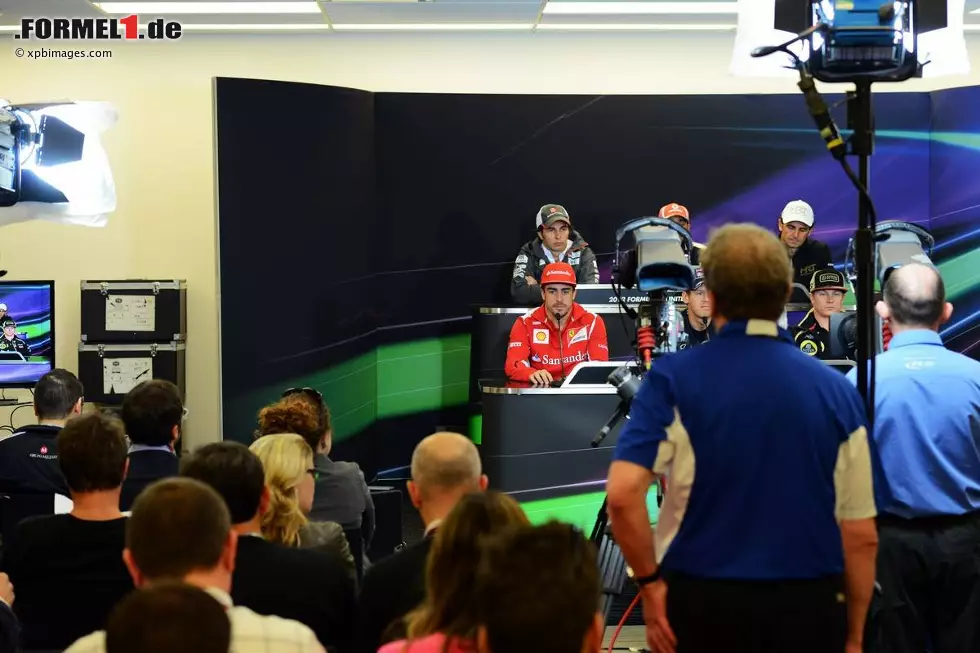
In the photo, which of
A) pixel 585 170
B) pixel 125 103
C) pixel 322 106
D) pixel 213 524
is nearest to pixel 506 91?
Result: pixel 585 170

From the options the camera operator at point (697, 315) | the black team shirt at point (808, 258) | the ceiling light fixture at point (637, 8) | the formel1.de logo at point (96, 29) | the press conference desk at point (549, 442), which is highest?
the ceiling light fixture at point (637, 8)

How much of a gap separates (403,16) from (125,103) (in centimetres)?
216

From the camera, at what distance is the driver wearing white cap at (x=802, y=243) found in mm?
7855

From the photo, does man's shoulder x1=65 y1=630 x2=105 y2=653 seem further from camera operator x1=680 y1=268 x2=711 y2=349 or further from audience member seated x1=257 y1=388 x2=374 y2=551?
camera operator x1=680 y1=268 x2=711 y2=349

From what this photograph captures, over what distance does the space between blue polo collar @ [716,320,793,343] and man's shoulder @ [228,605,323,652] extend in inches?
38.9

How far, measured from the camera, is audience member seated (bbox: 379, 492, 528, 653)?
187cm

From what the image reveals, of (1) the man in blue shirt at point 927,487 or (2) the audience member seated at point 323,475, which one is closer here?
(1) the man in blue shirt at point 927,487

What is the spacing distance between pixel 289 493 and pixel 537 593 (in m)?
1.57

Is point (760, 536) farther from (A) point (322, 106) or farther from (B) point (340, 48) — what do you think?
(B) point (340, 48)

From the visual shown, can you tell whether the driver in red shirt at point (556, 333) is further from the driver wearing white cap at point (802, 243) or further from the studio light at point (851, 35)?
the studio light at point (851, 35)

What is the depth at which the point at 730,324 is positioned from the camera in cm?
235

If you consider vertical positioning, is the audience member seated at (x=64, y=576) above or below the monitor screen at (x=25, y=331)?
below

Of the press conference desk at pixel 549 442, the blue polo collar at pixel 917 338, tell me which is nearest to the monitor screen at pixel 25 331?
the press conference desk at pixel 549 442

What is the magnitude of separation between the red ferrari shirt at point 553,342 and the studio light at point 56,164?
11.5 ft
